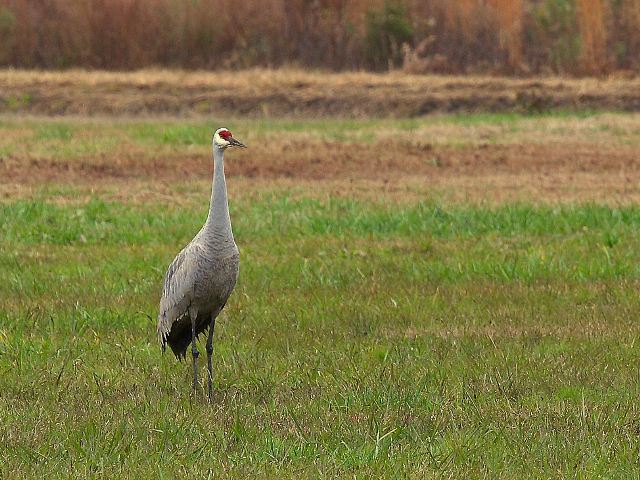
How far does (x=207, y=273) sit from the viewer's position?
760 centimetres

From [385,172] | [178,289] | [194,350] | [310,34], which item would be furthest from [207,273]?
[310,34]

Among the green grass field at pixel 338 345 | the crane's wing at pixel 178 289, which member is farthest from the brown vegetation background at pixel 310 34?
the crane's wing at pixel 178 289

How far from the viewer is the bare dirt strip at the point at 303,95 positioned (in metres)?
26.6

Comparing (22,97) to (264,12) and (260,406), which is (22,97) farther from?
(260,406)

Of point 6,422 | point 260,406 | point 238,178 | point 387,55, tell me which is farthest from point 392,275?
point 387,55

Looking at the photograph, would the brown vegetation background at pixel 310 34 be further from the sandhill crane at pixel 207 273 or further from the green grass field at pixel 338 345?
the sandhill crane at pixel 207 273

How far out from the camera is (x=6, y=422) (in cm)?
696

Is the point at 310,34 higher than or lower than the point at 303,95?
higher

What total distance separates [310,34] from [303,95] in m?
3.93

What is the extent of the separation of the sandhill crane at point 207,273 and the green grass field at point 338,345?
396mm

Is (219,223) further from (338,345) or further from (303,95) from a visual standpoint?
(303,95)

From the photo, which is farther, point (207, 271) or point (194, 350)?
point (194, 350)

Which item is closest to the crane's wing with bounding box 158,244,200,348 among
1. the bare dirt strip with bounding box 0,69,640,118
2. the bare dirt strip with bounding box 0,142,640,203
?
the bare dirt strip with bounding box 0,142,640,203

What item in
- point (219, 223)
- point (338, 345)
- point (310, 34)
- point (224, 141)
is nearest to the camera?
point (219, 223)
